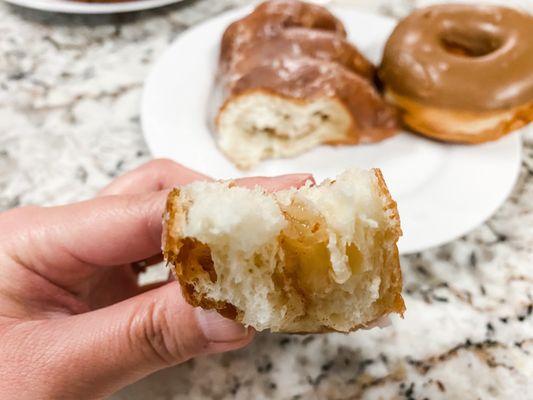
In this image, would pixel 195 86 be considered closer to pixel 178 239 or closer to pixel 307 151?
pixel 307 151

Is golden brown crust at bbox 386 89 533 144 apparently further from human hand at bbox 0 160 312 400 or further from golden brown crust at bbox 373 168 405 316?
golden brown crust at bbox 373 168 405 316

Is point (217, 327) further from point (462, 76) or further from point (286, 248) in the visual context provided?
point (462, 76)

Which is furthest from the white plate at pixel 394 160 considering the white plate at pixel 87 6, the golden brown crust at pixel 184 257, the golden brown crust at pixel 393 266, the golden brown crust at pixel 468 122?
the golden brown crust at pixel 184 257

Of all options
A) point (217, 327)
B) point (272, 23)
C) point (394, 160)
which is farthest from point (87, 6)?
point (217, 327)

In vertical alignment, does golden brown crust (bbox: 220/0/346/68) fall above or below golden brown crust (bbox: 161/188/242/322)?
below

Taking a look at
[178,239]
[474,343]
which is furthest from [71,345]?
[474,343]

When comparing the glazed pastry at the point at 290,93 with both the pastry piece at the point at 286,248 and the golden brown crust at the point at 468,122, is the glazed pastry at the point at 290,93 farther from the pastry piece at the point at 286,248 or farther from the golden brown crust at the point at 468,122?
the pastry piece at the point at 286,248

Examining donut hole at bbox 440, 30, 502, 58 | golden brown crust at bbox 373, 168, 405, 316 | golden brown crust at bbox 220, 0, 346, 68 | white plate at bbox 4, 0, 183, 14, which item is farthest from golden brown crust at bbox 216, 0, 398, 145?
golden brown crust at bbox 373, 168, 405, 316

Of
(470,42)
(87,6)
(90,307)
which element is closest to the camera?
(90,307)
